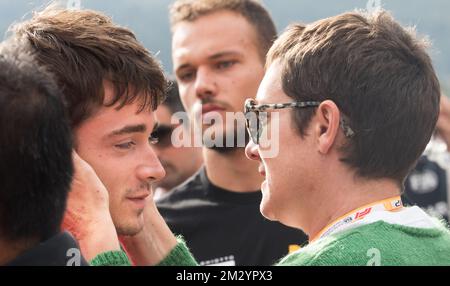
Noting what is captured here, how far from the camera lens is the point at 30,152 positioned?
6.29 ft

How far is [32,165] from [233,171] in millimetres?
2728

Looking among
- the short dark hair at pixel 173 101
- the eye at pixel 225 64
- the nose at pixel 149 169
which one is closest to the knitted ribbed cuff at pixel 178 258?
the nose at pixel 149 169

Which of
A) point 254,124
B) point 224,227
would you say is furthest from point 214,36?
point 254,124

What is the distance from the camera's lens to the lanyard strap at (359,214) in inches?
103

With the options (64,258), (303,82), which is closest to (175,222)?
(303,82)

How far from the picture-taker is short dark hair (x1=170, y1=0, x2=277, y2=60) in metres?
4.88

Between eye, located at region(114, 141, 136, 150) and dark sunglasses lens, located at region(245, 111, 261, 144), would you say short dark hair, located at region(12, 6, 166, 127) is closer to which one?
eye, located at region(114, 141, 136, 150)

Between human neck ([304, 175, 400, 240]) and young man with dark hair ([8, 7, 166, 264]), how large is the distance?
60cm

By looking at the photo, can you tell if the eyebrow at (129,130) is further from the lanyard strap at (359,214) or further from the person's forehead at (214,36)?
the person's forehead at (214,36)

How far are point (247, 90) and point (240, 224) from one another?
2.49 ft

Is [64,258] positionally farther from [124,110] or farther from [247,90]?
[247,90]

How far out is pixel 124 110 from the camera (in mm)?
2969

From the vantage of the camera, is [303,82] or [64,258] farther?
[303,82]

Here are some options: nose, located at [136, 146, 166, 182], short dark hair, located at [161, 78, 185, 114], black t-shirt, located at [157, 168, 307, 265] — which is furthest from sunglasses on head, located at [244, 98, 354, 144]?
short dark hair, located at [161, 78, 185, 114]
